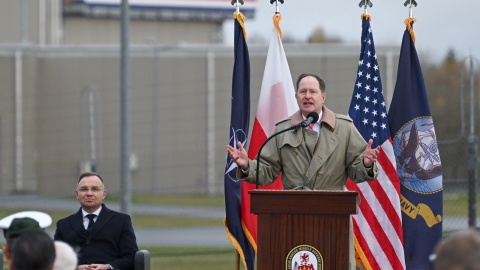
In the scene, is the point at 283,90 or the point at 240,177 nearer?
the point at 240,177

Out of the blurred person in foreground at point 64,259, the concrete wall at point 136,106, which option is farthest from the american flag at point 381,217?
the concrete wall at point 136,106

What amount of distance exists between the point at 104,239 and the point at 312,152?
1.60m

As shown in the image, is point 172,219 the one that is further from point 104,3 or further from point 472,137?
point 104,3

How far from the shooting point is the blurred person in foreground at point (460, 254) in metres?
3.54

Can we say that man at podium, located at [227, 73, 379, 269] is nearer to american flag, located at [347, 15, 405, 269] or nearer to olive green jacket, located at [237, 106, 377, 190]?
olive green jacket, located at [237, 106, 377, 190]

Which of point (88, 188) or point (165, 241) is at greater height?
point (88, 188)

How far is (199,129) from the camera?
102 feet

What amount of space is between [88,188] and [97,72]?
2452 centimetres

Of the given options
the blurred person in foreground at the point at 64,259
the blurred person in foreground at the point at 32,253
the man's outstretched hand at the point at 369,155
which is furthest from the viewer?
the man's outstretched hand at the point at 369,155

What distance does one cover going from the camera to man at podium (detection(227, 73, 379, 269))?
727 centimetres

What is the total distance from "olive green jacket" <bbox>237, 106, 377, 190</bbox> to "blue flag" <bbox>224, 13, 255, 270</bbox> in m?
0.92

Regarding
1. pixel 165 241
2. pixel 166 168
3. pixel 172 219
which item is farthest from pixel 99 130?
pixel 165 241

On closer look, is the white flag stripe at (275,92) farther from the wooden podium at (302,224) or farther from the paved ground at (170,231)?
the paved ground at (170,231)

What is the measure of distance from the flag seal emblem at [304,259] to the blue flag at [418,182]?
1.90 metres
